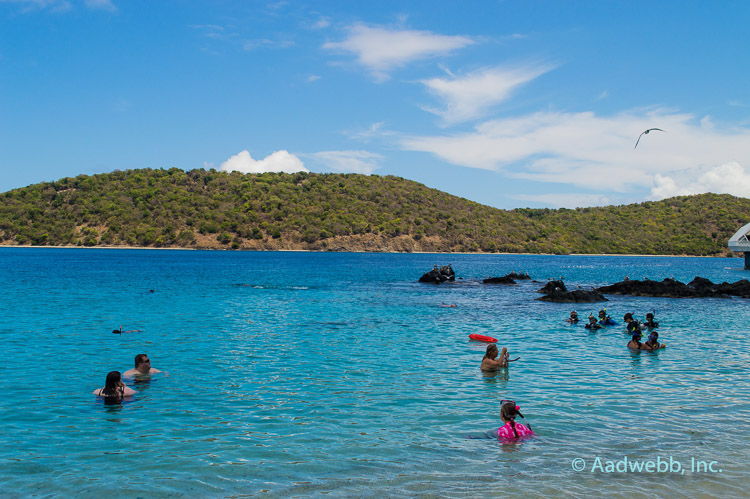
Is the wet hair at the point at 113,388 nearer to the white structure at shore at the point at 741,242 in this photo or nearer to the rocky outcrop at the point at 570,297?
the rocky outcrop at the point at 570,297

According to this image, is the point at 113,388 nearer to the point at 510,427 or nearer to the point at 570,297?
the point at 510,427

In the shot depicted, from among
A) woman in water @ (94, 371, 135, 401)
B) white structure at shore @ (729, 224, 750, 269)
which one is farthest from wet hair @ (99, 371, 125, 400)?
white structure at shore @ (729, 224, 750, 269)

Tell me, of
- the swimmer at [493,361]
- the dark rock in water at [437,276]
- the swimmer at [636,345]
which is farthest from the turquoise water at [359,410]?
the dark rock in water at [437,276]

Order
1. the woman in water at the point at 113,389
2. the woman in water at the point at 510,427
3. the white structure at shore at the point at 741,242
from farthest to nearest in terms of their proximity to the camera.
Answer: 1. the white structure at shore at the point at 741,242
2. the woman in water at the point at 113,389
3. the woman in water at the point at 510,427

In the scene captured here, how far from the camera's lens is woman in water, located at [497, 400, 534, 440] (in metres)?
11.3

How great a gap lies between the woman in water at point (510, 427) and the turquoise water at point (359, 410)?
364 millimetres

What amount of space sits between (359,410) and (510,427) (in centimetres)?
393

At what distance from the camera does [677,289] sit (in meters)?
50.7

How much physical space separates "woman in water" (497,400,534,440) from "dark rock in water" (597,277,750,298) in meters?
45.3

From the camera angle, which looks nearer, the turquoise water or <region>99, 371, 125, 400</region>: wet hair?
the turquoise water

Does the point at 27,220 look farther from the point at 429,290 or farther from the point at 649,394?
the point at 649,394

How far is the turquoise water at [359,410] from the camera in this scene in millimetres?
9375

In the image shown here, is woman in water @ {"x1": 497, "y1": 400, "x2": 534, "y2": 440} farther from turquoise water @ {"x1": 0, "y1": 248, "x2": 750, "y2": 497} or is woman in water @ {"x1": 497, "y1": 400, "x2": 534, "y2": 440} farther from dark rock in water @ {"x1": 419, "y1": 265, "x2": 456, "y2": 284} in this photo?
dark rock in water @ {"x1": 419, "y1": 265, "x2": 456, "y2": 284}

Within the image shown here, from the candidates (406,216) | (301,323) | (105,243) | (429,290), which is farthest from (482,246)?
(301,323)
